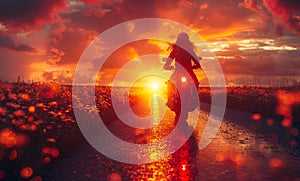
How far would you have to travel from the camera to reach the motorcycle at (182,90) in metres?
17.3

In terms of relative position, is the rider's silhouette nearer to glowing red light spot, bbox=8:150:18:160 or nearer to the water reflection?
the water reflection

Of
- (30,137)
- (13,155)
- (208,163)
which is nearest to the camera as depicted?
(13,155)

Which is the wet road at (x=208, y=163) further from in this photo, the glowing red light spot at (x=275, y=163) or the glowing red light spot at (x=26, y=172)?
the glowing red light spot at (x=26, y=172)

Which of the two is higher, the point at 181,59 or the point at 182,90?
the point at 181,59

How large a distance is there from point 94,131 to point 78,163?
617 centimetres

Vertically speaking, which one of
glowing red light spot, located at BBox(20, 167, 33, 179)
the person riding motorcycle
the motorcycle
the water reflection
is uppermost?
the person riding motorcycle

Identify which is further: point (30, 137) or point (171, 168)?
point (30, 137)

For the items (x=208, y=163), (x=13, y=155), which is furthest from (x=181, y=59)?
(x=13, y=155)

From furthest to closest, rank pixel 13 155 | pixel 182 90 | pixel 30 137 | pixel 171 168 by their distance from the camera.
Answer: pixel 182 90, pixel 30 137, pixel 171 168, pixel 13 155

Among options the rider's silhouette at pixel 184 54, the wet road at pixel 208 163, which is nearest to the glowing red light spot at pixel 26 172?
the wet road at pixel 208 163

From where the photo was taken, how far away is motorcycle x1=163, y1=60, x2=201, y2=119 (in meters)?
17.3

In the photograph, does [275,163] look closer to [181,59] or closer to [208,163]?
[208,163]

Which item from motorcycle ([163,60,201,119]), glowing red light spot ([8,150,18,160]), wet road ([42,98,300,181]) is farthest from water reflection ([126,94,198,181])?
motorcycle ([163,60,201,119])

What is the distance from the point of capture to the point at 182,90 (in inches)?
683
